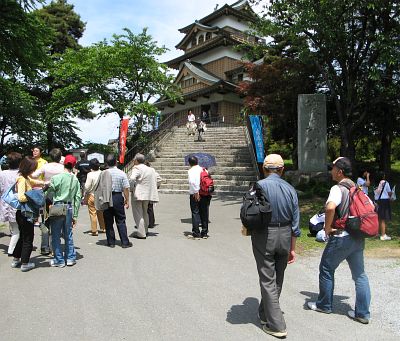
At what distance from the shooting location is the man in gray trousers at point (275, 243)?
356 centimetres

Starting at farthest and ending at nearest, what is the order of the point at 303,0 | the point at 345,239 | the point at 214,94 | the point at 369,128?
1. the point at 214,94
2. the point at 369,128
3. the point at 303,0
4. the point at 345,239

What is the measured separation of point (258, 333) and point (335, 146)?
2085 centimetres

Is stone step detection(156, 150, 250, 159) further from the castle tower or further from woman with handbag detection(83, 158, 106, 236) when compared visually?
the castle tower

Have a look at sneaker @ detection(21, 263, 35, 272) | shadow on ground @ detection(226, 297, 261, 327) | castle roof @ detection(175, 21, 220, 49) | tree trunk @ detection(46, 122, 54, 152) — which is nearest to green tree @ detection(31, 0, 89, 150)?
tree trunk @ detection(46, 122, 54, 152)

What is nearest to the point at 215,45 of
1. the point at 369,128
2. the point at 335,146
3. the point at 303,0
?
the point at 335,146

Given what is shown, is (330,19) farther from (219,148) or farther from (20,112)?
(20,112)

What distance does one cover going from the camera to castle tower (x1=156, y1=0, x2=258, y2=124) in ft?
103

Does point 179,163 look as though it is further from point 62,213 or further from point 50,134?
point 50,134

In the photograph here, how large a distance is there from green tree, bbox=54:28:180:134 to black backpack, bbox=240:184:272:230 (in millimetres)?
17066

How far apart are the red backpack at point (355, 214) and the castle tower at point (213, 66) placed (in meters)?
26.6

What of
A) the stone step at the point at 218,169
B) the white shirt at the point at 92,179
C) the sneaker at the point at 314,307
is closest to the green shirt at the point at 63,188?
the white shirt at the point at 92,179

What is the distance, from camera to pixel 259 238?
3627 mm

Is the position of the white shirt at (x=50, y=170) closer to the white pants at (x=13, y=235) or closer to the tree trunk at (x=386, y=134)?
the white pants at (x=13, y=235)

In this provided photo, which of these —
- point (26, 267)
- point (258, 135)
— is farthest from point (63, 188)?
point (258, 135)
